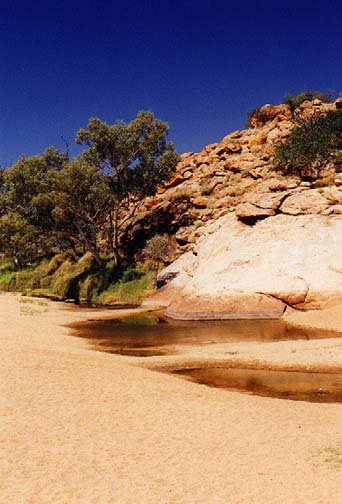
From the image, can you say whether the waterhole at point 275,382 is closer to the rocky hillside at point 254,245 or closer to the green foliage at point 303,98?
the rocky hillside at point 254,245

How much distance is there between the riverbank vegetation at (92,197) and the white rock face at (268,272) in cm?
1054

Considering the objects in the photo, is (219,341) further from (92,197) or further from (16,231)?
(16,231)

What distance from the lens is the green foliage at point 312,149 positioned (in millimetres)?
44688

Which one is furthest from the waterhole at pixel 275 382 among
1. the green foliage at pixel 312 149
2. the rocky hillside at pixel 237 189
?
the green foliage at pixel 312 149

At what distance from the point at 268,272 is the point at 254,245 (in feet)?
12.4

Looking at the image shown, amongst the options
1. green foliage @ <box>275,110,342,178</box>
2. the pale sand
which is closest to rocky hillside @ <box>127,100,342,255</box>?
green foliage @ <box>275,110,342,178</box>

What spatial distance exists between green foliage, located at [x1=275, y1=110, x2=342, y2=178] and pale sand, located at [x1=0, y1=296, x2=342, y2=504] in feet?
111

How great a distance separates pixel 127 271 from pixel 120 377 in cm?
3347

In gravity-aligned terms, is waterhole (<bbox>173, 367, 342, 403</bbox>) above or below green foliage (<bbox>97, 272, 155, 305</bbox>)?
below

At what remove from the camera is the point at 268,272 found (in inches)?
1278

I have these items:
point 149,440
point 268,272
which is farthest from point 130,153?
point 149,440

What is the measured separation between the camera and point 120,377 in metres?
14.2

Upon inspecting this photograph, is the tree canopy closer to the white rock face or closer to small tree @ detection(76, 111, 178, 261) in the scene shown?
small tree @ detection(76, 111, 178, 261)

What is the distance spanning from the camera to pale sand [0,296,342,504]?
7469 millimetres
